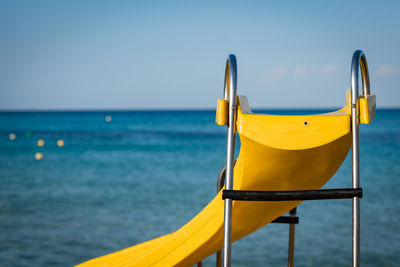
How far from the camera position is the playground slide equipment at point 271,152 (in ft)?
4.75

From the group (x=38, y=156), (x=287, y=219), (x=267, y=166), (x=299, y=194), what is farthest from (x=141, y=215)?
(x=38, y=156)

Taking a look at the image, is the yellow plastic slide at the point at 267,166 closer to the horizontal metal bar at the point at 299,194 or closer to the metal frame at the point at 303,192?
the metal frame at the point at 303,192

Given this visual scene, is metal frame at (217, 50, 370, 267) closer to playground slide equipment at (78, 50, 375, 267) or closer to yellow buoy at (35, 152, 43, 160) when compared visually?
playground slide equipment at (78, 50, 375, 267)

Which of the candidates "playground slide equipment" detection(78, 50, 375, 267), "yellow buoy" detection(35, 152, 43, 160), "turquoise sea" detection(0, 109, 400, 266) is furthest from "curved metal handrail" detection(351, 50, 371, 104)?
"yellow buoy" detection(35, 152, 43, 160)

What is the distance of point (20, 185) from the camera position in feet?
29.4

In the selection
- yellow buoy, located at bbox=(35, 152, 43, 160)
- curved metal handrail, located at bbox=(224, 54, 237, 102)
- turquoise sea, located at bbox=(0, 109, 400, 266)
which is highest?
yellow buoy, located at bbox=(35, 152, 43, 160)

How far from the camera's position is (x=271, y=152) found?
4.85ft

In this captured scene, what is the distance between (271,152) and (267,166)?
0.24 feet

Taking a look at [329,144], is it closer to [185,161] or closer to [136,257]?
[136,257]

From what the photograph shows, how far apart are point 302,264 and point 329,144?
3142mm

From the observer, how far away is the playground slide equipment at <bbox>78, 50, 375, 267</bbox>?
145cm

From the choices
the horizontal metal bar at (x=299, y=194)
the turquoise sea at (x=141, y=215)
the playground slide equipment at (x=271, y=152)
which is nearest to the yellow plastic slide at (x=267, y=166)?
the playground slide equipment at (x=271, y=152)

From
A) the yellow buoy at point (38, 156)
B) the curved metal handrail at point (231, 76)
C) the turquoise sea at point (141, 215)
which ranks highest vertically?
the yellow buoy at point (38, 156)

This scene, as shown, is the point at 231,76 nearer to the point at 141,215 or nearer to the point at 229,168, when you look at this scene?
the point at 229,168
